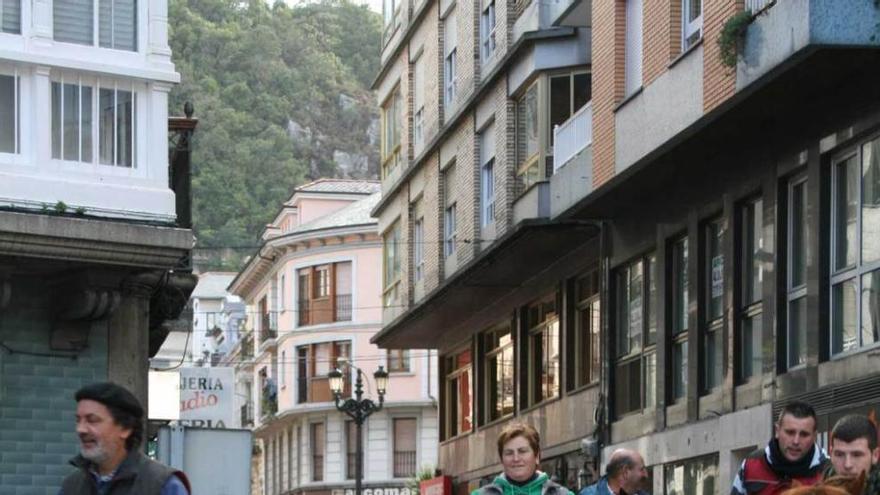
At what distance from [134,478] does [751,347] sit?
18566 mm

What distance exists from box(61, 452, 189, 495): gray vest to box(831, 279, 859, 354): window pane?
15.1m

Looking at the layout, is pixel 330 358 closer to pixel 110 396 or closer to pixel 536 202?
pixel 536 202

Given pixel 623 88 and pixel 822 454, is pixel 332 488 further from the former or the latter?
pixel 822 454

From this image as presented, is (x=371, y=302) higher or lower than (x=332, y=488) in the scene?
higher

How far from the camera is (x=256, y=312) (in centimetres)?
9219

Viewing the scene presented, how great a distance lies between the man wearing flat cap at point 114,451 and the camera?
8.09m

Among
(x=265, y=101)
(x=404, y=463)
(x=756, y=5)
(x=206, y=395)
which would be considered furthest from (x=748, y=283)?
(x=265, y=101)

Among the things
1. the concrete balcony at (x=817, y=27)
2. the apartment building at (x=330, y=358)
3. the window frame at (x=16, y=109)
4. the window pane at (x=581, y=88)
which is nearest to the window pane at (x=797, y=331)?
the concrete balcony at (x=817, y=27)

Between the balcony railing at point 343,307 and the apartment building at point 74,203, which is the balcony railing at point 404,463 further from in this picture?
the apartment building at point 74,203

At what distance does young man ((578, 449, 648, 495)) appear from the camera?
13.6 meters

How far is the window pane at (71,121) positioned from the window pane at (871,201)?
7932 millimetres

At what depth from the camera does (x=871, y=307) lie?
22000 millimetres

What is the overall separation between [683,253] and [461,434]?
17.9 metres

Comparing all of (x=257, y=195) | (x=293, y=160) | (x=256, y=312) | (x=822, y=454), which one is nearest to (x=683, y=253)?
(x=822, y=454)
